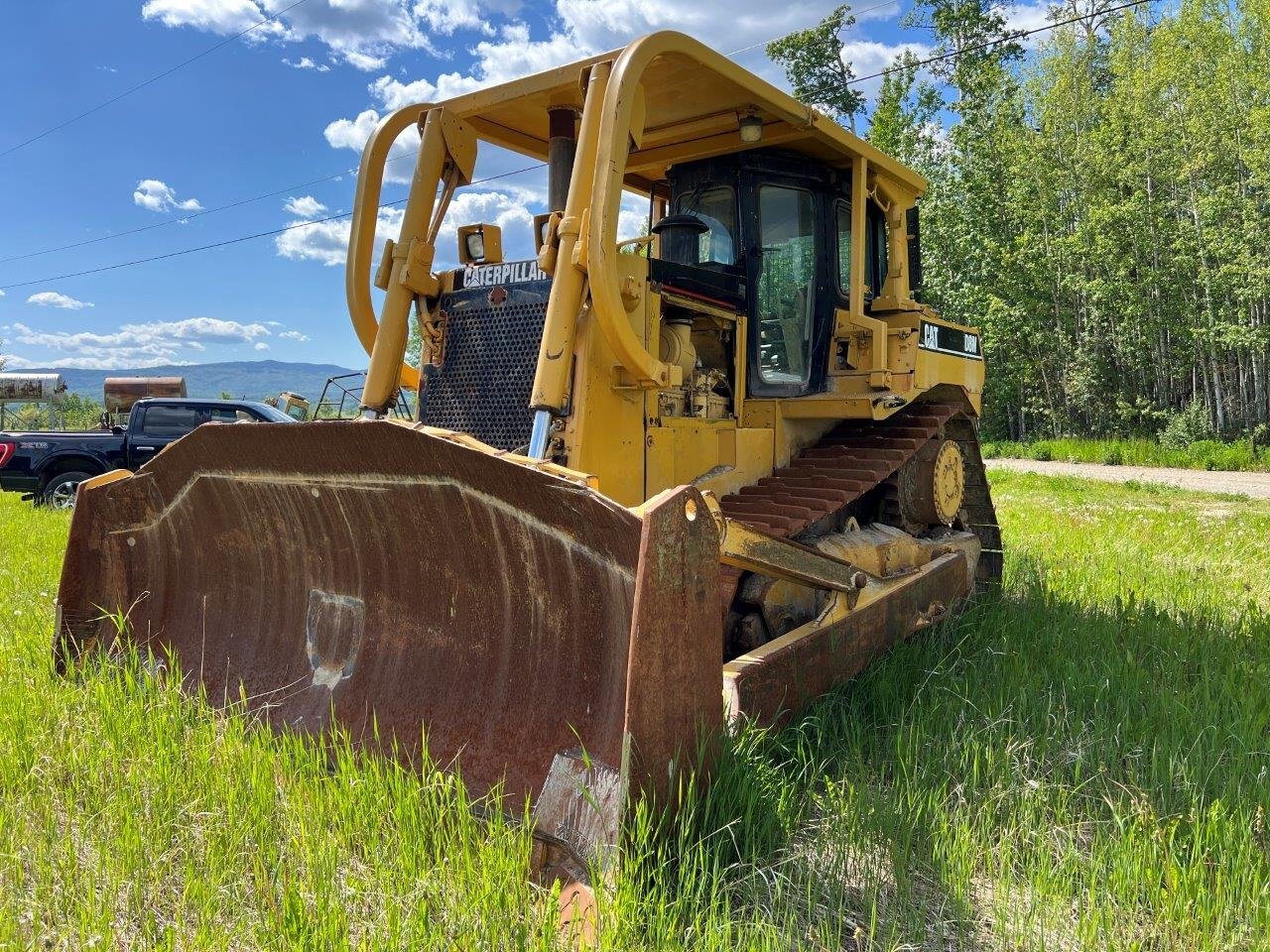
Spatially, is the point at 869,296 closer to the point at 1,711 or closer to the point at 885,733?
the point at 885,733

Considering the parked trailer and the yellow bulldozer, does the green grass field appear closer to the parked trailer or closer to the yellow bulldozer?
the yellow bulldozer

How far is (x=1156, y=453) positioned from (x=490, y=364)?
67.7ft

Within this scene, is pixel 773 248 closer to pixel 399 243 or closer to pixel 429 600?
pixel 399 243

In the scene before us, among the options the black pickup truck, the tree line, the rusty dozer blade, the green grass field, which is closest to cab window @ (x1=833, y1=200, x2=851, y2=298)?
the green grass field

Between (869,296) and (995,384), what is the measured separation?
22581 millimetres

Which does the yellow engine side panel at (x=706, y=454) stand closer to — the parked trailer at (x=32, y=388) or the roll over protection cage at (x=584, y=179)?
the roll over protection cage at (x=584, y=179)

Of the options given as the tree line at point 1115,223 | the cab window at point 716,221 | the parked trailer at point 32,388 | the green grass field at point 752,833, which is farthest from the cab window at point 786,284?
the parked trailer at point 32,388

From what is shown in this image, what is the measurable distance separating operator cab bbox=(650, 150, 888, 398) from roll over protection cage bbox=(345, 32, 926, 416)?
0.13 metres

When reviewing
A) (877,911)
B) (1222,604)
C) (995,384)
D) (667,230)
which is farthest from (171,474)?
(995,384)

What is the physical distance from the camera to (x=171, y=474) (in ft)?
11.9

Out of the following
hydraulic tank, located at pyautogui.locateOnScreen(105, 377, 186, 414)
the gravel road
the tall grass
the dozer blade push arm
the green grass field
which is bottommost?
the green grass field

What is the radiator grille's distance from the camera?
157 inches

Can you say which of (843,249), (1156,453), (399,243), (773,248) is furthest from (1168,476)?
(399,243)

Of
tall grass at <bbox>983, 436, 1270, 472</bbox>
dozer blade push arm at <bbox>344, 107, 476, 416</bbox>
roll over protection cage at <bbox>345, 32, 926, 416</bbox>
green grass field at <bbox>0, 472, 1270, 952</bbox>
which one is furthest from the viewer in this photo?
tall grass at <bbox>983, 436, 1270, 472</bbox>
